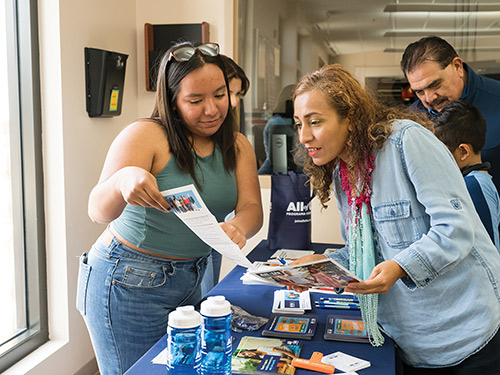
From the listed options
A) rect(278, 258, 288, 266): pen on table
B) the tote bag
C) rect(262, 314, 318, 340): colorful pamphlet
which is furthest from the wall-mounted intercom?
rect(262, 314, 318, 340): colorful pamphlet

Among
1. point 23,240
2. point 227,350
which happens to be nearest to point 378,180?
point 227,350

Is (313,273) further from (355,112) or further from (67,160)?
(67,160)

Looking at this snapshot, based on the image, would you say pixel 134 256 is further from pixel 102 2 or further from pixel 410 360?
pixel 102 2

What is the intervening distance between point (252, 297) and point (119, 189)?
62 centimetres

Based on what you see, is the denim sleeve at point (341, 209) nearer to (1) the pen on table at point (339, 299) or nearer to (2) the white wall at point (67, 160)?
(1) the pen on table at point (339, 299)

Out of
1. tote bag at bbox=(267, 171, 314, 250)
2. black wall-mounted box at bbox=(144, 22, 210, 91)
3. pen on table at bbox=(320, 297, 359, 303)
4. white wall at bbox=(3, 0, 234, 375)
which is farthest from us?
black wall-mounted box at bbox=(144, 22, 210, 91)

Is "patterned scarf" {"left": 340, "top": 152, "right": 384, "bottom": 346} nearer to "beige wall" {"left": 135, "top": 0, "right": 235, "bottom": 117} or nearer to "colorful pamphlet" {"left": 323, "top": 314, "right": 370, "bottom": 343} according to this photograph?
"colorful pamphlet" {"left": 323, "top": 314, "right": 370, "bottom": 343}

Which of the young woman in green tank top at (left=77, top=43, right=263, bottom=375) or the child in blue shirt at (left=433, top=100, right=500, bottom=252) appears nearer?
the young woman in green tank top at (left=77, top=43, right=263, bottom=375)

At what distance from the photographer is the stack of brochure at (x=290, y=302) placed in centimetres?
167

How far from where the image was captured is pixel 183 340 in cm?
108

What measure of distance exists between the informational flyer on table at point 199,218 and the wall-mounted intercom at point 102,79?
1756 mm

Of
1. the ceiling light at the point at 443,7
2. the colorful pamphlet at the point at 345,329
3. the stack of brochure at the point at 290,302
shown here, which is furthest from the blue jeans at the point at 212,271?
the ceiling light at the point at 443,7

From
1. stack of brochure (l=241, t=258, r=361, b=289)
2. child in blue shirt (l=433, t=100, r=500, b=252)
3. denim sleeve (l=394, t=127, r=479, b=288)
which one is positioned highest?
child in blue shirt (l=433, t=100, r=500, b=252)

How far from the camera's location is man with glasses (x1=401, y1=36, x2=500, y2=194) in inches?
89.4
